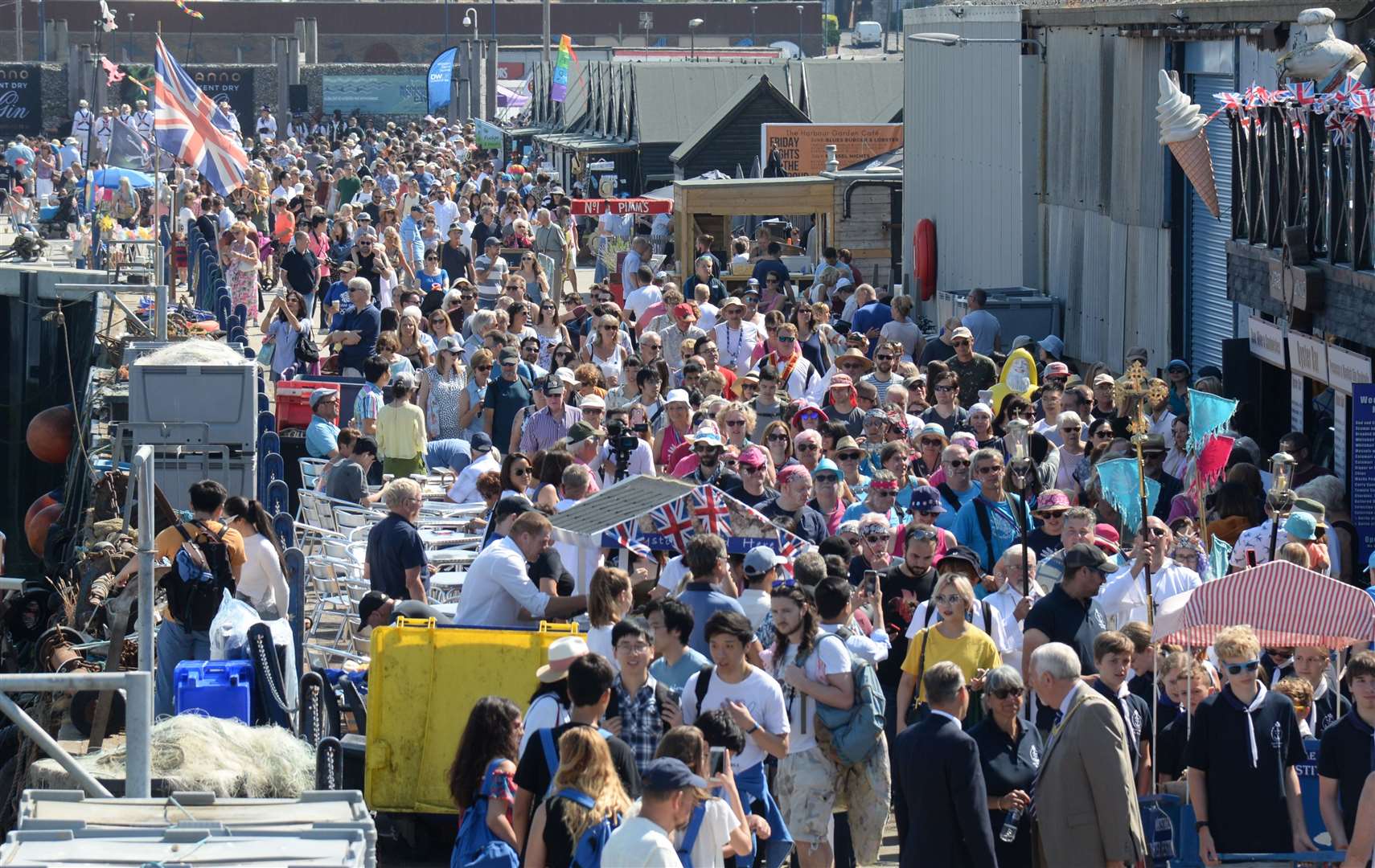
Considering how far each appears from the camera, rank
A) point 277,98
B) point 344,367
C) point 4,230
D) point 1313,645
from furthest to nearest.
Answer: point 277,98 → point 4,230 → point 344,367 → point 1313,645

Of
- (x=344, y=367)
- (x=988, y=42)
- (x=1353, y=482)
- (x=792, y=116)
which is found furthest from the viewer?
(x=792, y=116)

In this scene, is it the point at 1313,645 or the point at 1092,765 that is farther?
the point at 1313,645

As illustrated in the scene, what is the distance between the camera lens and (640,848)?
5.66m

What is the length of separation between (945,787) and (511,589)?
2.83 meters

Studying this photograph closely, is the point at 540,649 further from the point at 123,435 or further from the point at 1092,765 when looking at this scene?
the point at 123,435

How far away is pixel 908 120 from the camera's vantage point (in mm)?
27141

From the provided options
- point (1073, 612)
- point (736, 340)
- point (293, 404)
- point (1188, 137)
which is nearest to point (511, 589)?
point (1073, 612)

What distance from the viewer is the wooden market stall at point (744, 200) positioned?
26.0 m

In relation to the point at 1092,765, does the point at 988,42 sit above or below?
above

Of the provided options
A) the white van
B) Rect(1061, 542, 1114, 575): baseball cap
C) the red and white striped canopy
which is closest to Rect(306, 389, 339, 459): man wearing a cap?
Rect(1061, 542, 1114, 575): baseball cap

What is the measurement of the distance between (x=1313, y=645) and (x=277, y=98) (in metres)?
69.2

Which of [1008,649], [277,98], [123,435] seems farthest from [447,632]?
[277,98]

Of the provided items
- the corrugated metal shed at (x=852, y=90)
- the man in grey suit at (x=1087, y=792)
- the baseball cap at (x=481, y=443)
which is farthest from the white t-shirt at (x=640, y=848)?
the corrugated metal shed at (x=852, y=90)

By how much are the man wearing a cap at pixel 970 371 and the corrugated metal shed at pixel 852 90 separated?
24.8 m
